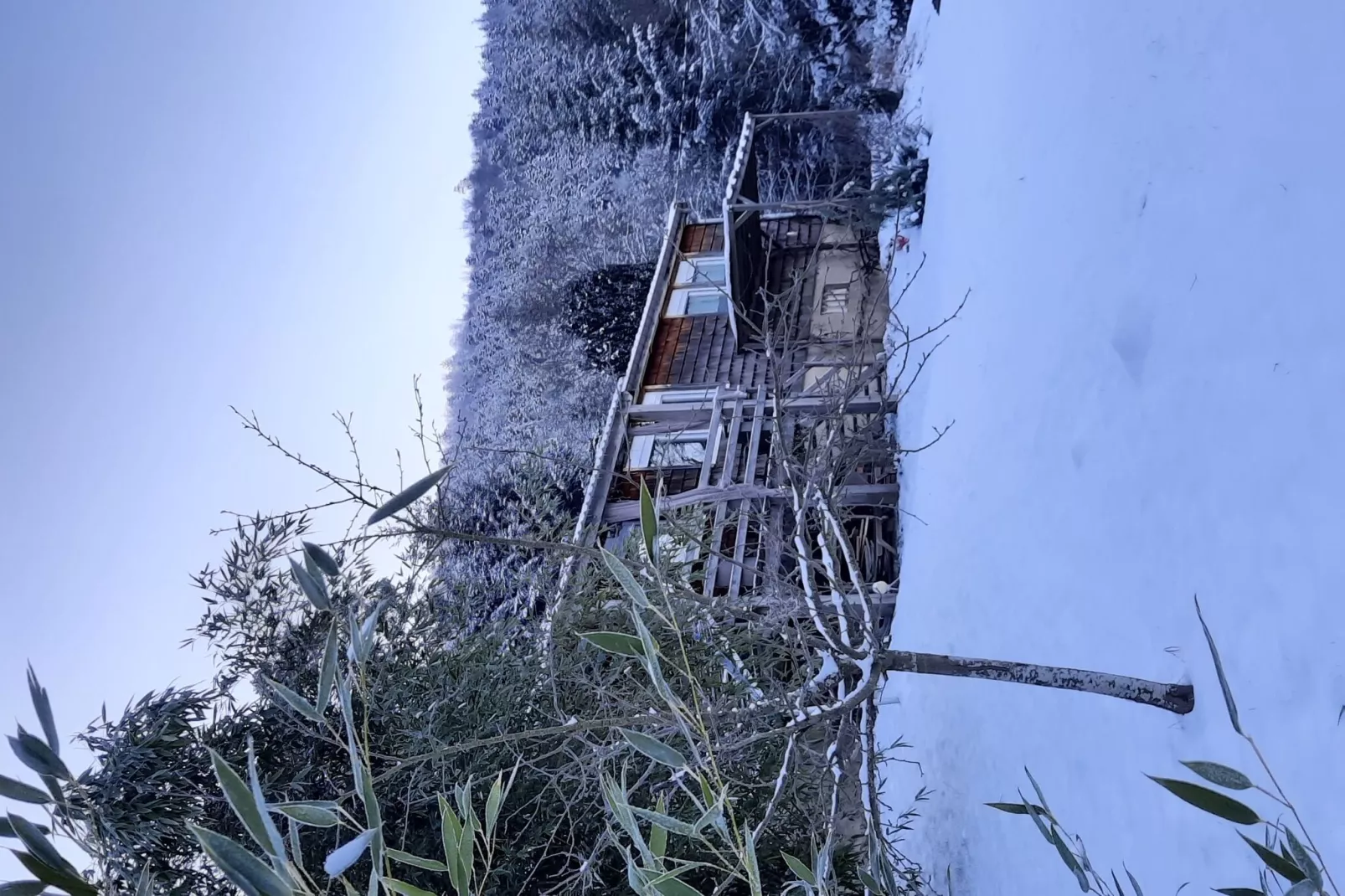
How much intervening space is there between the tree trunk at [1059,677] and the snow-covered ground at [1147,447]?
2.1 inches

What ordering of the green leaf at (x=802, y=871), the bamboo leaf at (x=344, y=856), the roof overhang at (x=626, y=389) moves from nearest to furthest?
the bamboo leaf at (x=344, y=856)
the green leaf at (x=802, y=871)
the roof overhang at (x=626, y=389)

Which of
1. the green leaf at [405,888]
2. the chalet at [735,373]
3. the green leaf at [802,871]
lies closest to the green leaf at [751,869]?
the green leaf at [802,871]

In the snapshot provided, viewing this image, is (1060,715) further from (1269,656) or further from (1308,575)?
(1308,575)

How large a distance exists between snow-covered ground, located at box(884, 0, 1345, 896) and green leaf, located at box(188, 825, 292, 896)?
158 cm

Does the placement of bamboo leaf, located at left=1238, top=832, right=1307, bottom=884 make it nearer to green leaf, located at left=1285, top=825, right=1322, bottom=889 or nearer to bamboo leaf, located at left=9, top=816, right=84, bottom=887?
green leaf, located at left=1285, top=825, right=1322, bottom=889

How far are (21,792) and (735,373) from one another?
6.33 meters

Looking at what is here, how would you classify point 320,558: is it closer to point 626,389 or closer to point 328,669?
point 328,669

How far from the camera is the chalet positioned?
5738mm

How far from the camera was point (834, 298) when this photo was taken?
7.47 m

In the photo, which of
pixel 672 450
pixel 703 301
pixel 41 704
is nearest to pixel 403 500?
pixel 41 704

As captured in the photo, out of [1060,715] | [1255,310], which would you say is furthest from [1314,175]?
[1060,715]

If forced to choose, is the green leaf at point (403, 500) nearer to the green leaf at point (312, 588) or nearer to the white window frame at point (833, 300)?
the green leaf at point (312, 588)

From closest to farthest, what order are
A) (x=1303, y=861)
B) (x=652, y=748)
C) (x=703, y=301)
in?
(x=1303, y=861) → (x=652, y=748) → (x=703, y=301)

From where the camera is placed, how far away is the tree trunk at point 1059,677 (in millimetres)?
1681
